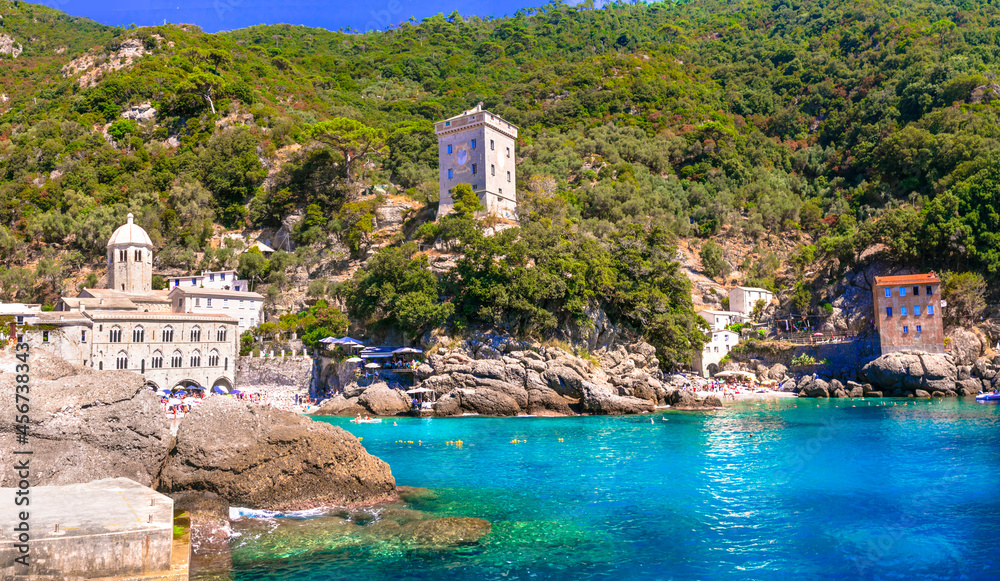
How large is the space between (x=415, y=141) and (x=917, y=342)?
182 ft

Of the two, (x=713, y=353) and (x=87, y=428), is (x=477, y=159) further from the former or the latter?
(x=87, y=428)

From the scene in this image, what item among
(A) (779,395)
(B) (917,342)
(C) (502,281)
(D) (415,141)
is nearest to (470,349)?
(C) (502,281)

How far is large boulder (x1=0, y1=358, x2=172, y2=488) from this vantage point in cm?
1449

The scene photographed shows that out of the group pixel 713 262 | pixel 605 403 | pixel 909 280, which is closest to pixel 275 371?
pixel 605 403

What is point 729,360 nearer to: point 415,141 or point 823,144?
point 415,141

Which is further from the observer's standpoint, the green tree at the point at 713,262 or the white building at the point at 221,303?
the green tree at the point at 713,262

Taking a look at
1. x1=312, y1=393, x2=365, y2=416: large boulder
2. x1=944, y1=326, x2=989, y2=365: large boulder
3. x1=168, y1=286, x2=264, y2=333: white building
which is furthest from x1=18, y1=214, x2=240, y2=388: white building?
x1=944, y1=326, x2=989, y2=365: large boulder

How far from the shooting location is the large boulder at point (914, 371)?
1858 inches

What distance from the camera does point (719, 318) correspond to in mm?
61438

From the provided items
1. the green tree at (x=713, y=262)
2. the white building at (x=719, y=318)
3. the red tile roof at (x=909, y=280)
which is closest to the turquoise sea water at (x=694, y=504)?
the red tile roof at (x=909, y=280)

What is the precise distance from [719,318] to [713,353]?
4.16 meters

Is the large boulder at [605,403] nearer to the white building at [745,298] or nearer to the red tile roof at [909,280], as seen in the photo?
the red tile roof at [909,280]

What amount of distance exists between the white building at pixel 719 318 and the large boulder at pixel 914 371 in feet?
46.3

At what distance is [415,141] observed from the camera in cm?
7950
